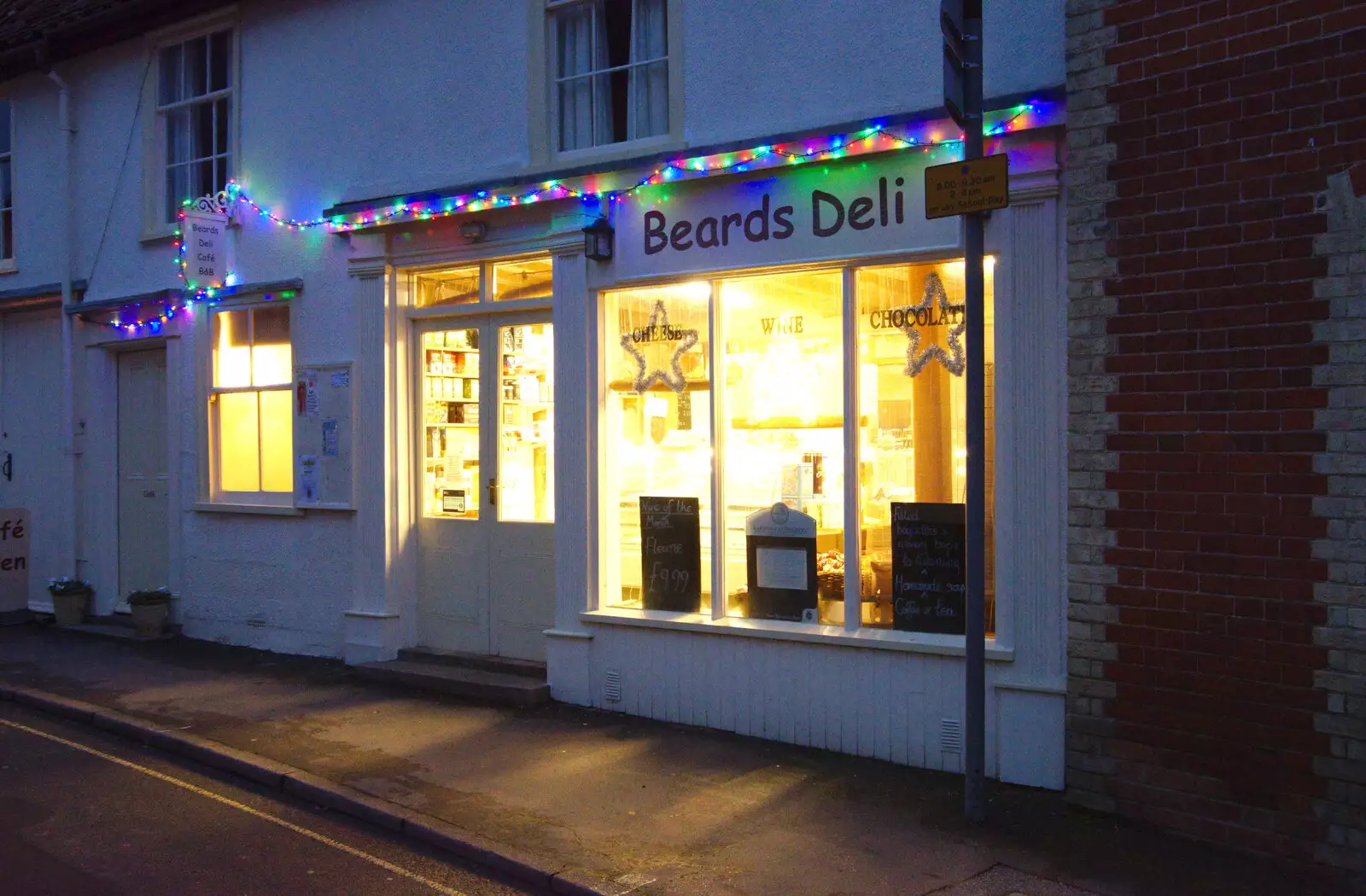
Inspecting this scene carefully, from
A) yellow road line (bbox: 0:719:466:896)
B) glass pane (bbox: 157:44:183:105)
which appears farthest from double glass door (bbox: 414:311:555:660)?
glass pane (bbox: 157:44:183:105)

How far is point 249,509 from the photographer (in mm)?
10781

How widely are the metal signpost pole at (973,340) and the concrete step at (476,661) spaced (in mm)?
3912

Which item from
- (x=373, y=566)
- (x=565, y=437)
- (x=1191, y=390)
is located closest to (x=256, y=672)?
(x=373, y=566)

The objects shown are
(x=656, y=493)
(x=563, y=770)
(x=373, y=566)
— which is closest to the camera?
(x=563, y=770)

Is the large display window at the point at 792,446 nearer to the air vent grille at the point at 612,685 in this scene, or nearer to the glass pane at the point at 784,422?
the glass pane at the point at 784,422

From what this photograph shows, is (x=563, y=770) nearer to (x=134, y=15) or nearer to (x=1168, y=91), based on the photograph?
(x=1168, y=91)

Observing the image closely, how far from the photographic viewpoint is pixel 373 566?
9.80 metres

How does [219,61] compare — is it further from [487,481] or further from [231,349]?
[487,481]

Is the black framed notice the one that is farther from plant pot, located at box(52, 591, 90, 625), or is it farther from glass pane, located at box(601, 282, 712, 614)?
plant pot, located at box(52, 591, 90, 625)

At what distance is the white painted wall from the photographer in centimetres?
750

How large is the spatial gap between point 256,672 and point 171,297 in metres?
3.77

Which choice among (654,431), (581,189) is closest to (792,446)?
(654,431)

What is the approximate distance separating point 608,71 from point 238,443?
500 cm

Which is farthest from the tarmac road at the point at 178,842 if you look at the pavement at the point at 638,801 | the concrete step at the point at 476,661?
the concrete step at the point at 476,661
